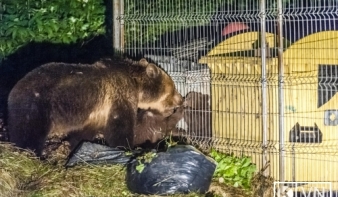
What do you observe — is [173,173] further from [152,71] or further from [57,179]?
[152,71]

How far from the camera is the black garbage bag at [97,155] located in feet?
27.7

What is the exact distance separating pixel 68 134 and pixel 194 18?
86.6 inches

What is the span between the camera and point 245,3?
998cm

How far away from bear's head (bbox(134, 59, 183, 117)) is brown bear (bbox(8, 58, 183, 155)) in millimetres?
13

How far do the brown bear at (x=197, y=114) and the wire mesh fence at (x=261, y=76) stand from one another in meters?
0.01

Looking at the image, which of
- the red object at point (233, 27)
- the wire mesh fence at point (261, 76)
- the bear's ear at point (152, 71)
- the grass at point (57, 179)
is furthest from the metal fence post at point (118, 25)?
the grass at point (57, 179)

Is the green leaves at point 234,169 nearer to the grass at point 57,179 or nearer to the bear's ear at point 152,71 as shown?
the grass at point 57,179

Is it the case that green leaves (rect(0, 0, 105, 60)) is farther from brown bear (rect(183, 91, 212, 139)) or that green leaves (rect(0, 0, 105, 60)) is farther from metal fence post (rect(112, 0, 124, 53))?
brown bear (rect(183, 91, 212, 139))

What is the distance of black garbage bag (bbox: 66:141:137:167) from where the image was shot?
8445mm

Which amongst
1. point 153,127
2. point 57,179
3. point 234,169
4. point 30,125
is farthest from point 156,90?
point 57,179

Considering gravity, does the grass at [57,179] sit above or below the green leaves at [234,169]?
above

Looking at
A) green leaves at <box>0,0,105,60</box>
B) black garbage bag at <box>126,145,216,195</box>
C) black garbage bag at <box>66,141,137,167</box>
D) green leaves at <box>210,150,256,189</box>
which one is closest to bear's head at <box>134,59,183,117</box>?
green leaves at <box>210,150,256,189</box>

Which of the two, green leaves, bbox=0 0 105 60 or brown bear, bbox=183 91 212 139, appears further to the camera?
green leaves, bbox=0 0 105 60

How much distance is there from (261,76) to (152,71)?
5.16ft
